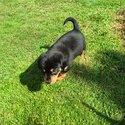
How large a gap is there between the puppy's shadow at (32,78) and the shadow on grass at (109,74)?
25.5 inches

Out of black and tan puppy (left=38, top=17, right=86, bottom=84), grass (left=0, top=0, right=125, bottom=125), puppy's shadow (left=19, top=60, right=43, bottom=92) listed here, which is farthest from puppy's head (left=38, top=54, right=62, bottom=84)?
puppy's shadow (left=19, top=60, right=43, bottom=92)

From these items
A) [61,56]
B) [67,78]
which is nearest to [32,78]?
[67,78]

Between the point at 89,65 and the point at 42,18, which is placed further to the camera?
the point at 42,18

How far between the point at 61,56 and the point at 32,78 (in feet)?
3.02

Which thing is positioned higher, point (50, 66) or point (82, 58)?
point (50, 66)

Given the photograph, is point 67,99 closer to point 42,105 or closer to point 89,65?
point 42,105

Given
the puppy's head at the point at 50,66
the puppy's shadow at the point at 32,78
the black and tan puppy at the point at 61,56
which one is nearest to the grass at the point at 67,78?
the puppy's shadow at the point at 32,78

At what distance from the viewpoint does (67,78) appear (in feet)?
19.4

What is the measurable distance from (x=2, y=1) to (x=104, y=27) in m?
3.19

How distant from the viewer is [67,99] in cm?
556

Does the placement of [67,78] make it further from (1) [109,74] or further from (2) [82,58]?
(1) [109,74]

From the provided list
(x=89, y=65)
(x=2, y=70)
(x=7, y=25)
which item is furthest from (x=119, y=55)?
(x=7, y=25)

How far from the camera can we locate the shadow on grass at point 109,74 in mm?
5512

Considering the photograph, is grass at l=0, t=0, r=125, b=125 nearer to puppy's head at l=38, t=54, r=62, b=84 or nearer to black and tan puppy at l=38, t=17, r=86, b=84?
black and tan puppy at l=38, t=17, r=86, b=84
